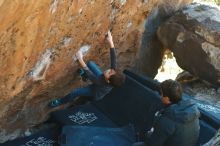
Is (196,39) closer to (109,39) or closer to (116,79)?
(109,39)

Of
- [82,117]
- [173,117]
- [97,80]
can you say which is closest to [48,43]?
[97,80]

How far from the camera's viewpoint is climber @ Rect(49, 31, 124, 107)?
18.3 ft

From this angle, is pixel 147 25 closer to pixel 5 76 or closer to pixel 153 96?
pixel 153 96

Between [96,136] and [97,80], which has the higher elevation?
[97,80]

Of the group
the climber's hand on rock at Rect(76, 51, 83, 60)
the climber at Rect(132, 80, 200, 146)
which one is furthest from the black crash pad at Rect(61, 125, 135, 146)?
the climber at Rect(132, 80, 200, 146)

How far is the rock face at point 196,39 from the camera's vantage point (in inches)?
256

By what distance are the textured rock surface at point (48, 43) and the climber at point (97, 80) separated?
102mm

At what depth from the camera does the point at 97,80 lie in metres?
5.66

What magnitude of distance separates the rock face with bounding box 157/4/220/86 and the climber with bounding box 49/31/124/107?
145 centimetres

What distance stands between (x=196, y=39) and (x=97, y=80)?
1.79m

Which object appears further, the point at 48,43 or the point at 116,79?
the point at 116,79

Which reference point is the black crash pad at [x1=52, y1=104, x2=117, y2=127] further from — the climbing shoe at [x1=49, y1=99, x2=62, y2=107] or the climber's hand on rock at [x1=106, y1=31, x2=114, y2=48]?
the climber's hand on rock at [x1=106, y1=31, x2=114, y2=48]

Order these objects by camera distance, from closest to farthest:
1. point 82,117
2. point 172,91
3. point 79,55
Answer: point 172,91, point 79,55, point 82,117

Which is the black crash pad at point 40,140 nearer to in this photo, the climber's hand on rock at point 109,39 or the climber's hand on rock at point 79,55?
the climber's hand on rock at point 79,55
